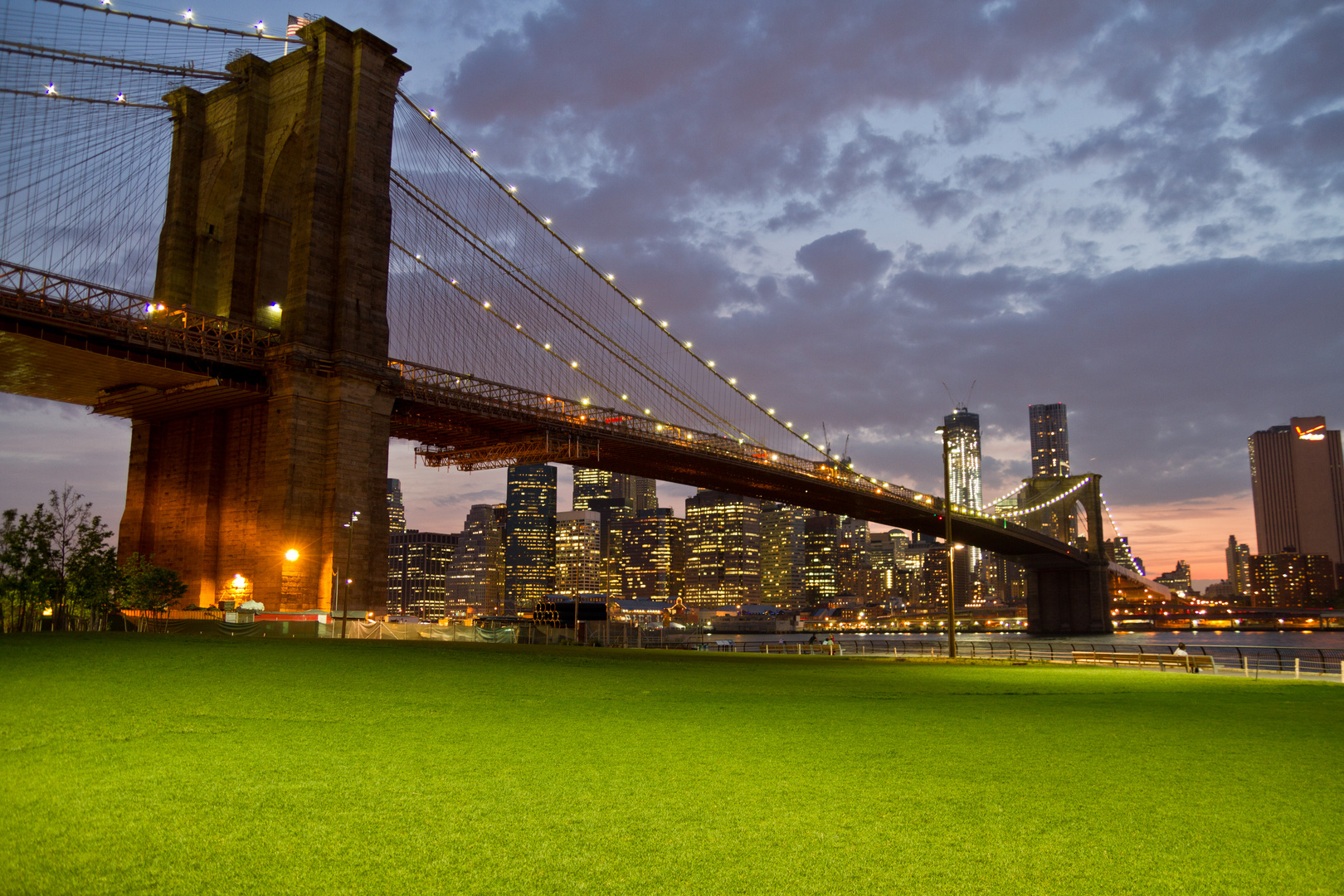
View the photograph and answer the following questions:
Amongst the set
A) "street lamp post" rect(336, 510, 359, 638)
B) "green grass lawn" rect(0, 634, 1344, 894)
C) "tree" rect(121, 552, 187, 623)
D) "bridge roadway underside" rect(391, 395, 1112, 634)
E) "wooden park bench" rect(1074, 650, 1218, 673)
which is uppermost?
"bridge roadway underside" rect(391, 395, 1112, 634)

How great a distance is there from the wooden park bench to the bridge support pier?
81719 millimetres

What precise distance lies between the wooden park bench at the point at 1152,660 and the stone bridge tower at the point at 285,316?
29731 millimetres

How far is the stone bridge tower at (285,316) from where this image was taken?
131ft

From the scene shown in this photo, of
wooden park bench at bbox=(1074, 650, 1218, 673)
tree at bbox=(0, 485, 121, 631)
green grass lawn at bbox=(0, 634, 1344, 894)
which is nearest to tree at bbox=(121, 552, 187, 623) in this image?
tree at bbox=(0, 485, 121, 631)

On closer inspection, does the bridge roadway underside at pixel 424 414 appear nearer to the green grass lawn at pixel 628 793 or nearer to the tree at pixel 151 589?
the tree at pixel 151 589

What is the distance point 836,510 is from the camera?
Result: 3356 inches

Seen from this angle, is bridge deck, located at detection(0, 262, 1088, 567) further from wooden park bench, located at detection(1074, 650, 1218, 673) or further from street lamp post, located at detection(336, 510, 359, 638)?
wooden park bench, located at detection(1074, 650, 1218, 673)

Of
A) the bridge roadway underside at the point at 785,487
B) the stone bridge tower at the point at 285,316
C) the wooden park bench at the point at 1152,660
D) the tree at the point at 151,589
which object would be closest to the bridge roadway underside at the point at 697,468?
the bridge roadway underside at the point at 785,487

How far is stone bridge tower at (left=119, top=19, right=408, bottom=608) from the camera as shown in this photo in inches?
1572

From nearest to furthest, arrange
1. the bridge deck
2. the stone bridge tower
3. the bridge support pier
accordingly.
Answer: the bridge deck < the stone bridge tower < the bridge support pier

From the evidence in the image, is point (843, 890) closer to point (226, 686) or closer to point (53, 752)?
point (53, 752)

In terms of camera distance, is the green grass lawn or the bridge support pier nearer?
the green grass lawn

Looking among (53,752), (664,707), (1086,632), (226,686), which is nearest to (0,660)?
(226,686)

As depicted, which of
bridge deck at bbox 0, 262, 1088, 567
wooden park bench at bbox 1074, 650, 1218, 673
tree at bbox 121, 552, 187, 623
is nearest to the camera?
wooden park bench at bbox 1074, 650, 1218, 673
